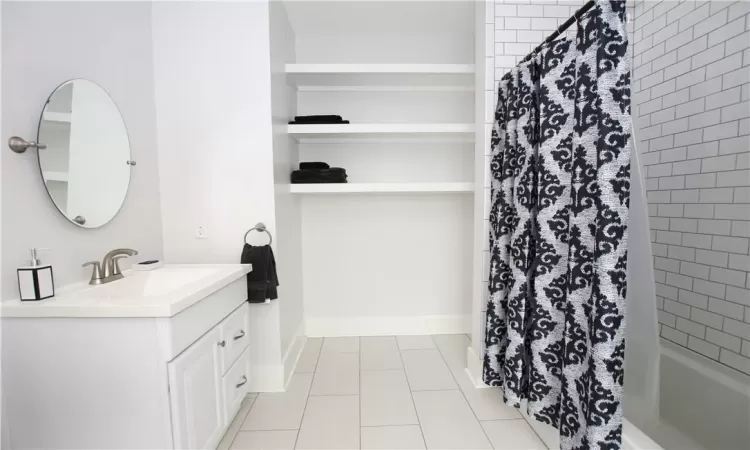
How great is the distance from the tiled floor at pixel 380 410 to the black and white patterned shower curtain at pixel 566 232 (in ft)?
0.83

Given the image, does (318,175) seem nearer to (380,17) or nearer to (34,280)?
(380,17)

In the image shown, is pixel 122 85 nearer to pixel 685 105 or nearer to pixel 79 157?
pixel 79 157

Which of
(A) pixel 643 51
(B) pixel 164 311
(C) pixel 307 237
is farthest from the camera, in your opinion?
(C) pixel 307 237

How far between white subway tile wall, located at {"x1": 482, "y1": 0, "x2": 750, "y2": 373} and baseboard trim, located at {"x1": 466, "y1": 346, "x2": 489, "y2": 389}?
0.51 m

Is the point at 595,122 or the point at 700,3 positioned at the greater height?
the point at 700,3

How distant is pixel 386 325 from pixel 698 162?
2417 mm

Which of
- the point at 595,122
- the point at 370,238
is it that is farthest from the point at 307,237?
the point at 595,122

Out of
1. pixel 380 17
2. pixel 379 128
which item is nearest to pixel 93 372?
pixel 379 128

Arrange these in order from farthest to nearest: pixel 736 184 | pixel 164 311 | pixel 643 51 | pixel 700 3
Answer: pixel 643 51
pixel 700 3
pixel 736 184
pixel 164 311

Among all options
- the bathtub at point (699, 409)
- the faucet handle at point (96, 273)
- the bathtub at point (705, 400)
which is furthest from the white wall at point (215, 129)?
the bathtub at point (705, 400)

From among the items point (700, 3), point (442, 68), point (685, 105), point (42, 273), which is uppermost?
point (700, 3)

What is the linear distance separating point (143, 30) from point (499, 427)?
299 cm

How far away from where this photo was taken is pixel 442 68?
222 cm

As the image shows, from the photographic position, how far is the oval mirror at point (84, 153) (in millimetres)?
1272
